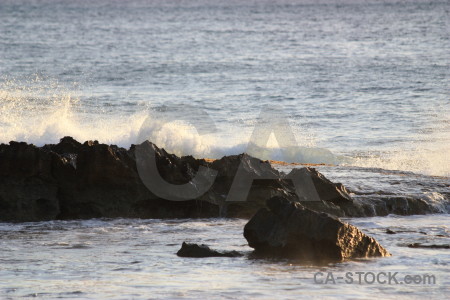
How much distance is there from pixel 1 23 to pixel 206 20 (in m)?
19.0

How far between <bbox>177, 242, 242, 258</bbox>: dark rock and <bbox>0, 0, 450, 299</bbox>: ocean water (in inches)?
6.0

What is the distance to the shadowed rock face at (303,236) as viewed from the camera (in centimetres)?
912

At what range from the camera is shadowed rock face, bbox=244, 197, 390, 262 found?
9.12 metres

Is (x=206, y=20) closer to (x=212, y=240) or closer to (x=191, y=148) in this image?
(x=191, y=148)

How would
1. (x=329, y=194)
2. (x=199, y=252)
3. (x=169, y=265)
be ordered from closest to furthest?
(x=169, y=265) → (x=199, y=252) → (x=329, y=194)

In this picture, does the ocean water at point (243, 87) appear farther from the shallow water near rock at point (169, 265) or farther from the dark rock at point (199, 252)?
the dark rock at point (199, 252)

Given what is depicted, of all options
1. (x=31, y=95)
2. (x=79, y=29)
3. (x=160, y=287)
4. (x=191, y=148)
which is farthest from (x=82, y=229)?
(x=79, y=29)

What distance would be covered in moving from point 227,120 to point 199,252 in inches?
629

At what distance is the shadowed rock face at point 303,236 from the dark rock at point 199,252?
28cm

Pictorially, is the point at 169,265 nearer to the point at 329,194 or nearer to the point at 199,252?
the point at 199,252

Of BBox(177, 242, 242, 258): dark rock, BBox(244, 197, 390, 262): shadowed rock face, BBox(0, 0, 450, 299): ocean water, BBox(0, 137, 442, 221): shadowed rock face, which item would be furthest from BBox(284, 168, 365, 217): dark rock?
BBox(177, 242, 242, 258): dark rock

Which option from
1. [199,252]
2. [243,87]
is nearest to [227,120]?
[243,87]

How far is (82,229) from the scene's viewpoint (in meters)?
10.9

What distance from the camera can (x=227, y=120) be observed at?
82.7 ft
